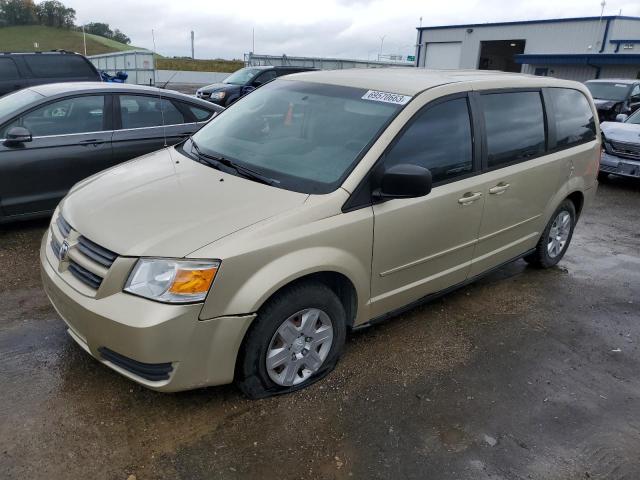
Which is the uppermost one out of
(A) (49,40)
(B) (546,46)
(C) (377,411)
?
(A) (49,40)

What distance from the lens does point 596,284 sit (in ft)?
16.4

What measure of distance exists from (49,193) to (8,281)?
1234 millimetres

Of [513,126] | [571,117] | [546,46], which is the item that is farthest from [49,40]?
[513,126]

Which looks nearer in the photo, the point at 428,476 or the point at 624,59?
the point at 428,476

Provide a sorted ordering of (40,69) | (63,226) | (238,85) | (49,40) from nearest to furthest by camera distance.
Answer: (63,226) → (40,69) → (238,85) → (49,40)

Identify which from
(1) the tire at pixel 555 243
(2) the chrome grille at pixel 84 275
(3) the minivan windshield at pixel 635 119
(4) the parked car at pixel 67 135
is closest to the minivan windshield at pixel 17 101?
(4) the parked car at pixel 67 135

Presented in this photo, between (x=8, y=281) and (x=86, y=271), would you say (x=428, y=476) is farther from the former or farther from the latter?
(x=8, y=281)

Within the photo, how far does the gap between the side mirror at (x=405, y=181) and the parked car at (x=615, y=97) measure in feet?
43.2

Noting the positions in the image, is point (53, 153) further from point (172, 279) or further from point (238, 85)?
point (238, 85)

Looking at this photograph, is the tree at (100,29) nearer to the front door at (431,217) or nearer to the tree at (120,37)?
the tree at (120,37)

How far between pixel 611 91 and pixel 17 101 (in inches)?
591

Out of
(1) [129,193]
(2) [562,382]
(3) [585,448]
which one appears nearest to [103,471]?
(1) [129,193]

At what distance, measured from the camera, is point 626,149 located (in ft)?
29.6

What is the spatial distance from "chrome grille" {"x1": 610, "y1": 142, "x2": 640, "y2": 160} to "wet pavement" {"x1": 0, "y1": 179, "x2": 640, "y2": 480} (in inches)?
228
